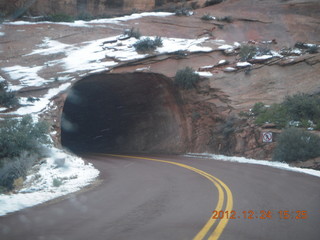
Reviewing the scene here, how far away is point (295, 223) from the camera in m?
6.93

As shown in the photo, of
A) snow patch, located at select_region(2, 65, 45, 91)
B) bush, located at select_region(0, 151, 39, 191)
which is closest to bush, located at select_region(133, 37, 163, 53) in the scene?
snow patch, located at select_region(2, 65, 45, 91)

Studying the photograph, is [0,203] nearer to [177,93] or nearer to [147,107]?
[177,93]

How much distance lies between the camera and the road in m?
6.33

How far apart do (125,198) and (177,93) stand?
63.2 ft

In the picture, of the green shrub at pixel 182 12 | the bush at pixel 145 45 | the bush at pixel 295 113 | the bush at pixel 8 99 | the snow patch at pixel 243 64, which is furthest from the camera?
the green shrub at pixel 182 12

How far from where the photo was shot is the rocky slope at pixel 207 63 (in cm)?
2455

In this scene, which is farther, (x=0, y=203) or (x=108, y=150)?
(x=108, y=150)

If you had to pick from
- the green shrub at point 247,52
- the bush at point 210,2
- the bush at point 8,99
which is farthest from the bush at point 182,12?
the bush at point 8,99

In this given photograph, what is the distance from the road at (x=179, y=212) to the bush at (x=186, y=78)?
14.8 meters

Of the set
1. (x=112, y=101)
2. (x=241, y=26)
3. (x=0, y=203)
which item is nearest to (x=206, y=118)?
(x=112, y=101)

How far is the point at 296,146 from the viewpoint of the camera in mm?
17859

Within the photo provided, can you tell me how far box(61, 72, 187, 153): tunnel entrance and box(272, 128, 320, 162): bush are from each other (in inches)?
406

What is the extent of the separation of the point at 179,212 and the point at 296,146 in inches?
467

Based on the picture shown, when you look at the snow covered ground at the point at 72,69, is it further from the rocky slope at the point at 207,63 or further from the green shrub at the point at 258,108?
the green shrub at the point at 258,108
